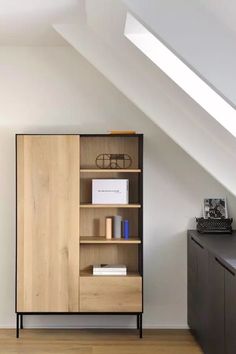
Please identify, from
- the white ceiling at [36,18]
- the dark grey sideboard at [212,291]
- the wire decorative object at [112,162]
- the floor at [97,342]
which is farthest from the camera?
the wire decorative object at [112,162]

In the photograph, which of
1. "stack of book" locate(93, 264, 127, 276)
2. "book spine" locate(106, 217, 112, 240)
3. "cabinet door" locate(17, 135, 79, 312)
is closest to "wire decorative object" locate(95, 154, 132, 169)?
"cabinet door" locate(17, 135, 79, 312)

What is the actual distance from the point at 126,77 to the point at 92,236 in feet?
4.71

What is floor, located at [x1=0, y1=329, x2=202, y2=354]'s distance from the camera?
183 inches

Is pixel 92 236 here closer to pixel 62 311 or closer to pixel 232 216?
pixel 62 311

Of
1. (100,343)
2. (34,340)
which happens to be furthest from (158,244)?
(34,340)

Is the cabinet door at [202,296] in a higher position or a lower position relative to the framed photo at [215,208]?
lower

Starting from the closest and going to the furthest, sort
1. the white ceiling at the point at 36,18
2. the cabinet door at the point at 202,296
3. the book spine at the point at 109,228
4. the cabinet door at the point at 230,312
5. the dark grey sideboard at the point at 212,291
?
the cabinet door at the point at 230,312 → the dark grey sideboard at the point at 212,291 → the white ceiling at the point at 36,18 → the cabinet door at the point at 202,296 → the book spine at the point at 109,228

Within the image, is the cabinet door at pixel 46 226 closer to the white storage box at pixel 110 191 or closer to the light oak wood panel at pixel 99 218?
the white storage box at pixel 110 191

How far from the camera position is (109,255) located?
17.2 ft

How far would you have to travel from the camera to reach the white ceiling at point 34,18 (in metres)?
3.90

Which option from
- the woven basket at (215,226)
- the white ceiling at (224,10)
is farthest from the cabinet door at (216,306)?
the white ceiling at (224,10)

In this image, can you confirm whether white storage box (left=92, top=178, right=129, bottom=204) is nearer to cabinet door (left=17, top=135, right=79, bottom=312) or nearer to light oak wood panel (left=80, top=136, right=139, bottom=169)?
cabinet door (left=17, top=135, right=79, bottom=312)

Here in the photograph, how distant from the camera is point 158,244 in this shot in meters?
5.28

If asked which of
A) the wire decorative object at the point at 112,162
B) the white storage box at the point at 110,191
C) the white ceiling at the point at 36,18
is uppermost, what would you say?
the white ceiling at the point at 36,18
